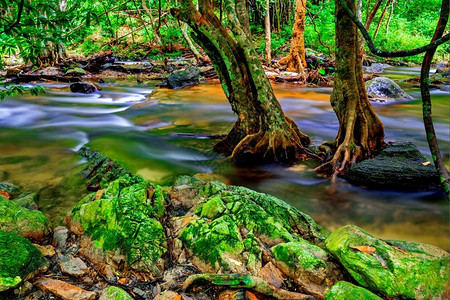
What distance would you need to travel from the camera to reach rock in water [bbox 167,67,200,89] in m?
12.4

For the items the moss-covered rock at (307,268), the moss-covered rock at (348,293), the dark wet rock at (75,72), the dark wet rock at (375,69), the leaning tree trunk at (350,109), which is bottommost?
the moss-covered rock at (307,268)

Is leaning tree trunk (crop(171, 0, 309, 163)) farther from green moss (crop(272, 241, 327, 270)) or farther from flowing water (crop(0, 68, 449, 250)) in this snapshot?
green moss (crop(272, 241, 327, 270))

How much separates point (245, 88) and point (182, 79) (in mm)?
7831

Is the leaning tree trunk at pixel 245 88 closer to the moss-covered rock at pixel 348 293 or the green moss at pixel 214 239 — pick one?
the green moss at pixel 214 239

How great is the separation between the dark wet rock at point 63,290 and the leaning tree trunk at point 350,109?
376 cm

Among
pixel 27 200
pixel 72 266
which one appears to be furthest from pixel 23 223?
pixel 27 200

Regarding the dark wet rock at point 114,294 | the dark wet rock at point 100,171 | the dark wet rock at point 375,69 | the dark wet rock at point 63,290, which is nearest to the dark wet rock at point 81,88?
the dark wet rock at point 100,171

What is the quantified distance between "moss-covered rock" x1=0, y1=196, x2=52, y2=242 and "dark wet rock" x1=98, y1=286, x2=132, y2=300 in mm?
1001

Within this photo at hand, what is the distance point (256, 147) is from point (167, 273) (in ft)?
10.6

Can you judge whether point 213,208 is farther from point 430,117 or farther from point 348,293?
point 430,117

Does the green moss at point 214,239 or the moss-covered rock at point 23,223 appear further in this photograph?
the moss-covered rock at point 23,223

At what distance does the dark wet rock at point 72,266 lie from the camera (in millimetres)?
2324

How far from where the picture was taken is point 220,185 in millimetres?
3439

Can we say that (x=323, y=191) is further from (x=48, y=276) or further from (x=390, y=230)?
(x=48, y=276)
